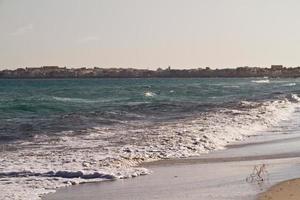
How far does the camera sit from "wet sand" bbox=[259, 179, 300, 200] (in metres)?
8.52

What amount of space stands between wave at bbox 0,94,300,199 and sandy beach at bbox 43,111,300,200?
20.0 inches

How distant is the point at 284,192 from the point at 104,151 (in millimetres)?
5669

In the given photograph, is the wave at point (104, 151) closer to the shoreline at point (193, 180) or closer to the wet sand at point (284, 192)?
the shoreline at point (193, 180)

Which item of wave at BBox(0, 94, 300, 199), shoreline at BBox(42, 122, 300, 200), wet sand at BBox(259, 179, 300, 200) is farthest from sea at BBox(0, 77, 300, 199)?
wet sand at BBox(259, 179, 300, 200)

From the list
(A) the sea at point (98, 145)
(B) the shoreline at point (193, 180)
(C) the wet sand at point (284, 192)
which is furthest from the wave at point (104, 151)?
(C) the wet sand at point (284, 192)

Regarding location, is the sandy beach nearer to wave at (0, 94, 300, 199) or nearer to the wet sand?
the wet sand

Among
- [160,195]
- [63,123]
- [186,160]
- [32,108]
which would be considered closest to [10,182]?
[160,195]

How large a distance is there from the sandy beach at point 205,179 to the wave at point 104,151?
1.67ft

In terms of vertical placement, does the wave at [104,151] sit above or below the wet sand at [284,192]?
below

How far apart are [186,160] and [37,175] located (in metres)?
3.44

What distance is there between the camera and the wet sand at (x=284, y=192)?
8.52m

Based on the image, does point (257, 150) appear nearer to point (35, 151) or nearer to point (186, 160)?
point (186, 160)

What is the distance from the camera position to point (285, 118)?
80.3ft

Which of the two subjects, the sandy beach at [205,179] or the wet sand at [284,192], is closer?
the wet sand at [284,192]
